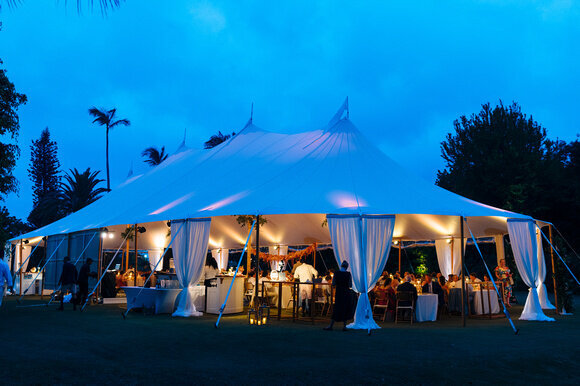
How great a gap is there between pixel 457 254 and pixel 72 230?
11850mm

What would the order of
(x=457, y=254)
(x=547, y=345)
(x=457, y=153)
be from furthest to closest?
(x=457, y=153) < (x=457, y=254) < (x=547, y=345)

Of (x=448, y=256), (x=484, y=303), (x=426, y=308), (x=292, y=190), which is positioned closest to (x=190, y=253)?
(x=292, y=190)

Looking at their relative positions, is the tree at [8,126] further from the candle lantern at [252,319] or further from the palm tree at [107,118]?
the palm tree at [107,118]

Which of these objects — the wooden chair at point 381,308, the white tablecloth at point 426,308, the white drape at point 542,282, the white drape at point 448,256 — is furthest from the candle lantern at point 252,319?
the white drape at point 448,256

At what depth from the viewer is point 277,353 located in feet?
21.3

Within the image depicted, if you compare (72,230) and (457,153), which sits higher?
(457,153)

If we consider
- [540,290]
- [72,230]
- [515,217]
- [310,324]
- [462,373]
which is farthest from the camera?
[72,230]

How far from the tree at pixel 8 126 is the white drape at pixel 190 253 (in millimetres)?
6101

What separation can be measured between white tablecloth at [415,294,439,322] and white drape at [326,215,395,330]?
1.97 meters

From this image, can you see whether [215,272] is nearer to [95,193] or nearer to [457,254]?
[457,254]

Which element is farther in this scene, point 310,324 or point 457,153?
point 457,153

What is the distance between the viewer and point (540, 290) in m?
12.1

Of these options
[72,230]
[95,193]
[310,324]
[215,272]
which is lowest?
[310,324]

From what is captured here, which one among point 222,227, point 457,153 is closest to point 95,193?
point 222,227
